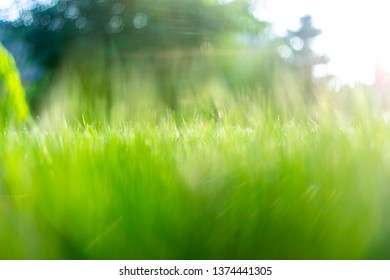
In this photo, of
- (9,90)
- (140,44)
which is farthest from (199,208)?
(140,44)

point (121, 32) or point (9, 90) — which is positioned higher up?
point (121, 32)

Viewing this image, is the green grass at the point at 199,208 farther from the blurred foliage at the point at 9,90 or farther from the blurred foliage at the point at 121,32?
the blurred foliage at the point at 121,32

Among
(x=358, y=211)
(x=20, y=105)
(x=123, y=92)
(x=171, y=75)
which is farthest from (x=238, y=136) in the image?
(x=171, y=75)

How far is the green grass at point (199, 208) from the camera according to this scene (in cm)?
46

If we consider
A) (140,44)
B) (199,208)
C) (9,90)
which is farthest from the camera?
(140,44)

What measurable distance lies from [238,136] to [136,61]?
14.0 feet

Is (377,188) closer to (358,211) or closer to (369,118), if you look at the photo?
(358,211)

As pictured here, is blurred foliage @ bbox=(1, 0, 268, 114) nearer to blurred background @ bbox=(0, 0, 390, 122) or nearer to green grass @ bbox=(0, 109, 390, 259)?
blurred background @ bbox=(0, 0, 390, 122)

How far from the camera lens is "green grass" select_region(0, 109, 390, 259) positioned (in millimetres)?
464

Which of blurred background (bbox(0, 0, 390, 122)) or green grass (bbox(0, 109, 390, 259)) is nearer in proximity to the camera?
green grass (bbox(0, 109, 390, 259))

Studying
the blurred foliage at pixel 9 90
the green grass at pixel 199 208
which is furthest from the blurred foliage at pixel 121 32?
the green grass at pixel 199 208

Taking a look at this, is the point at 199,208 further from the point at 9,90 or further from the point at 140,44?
the point at 140,44

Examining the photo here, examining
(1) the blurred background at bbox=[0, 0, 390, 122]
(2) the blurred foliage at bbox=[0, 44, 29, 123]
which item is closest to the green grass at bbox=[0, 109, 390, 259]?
(2) the blurred foliage at bbox=[0, 44, 29, 123]

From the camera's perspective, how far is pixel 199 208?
47 centimetres
